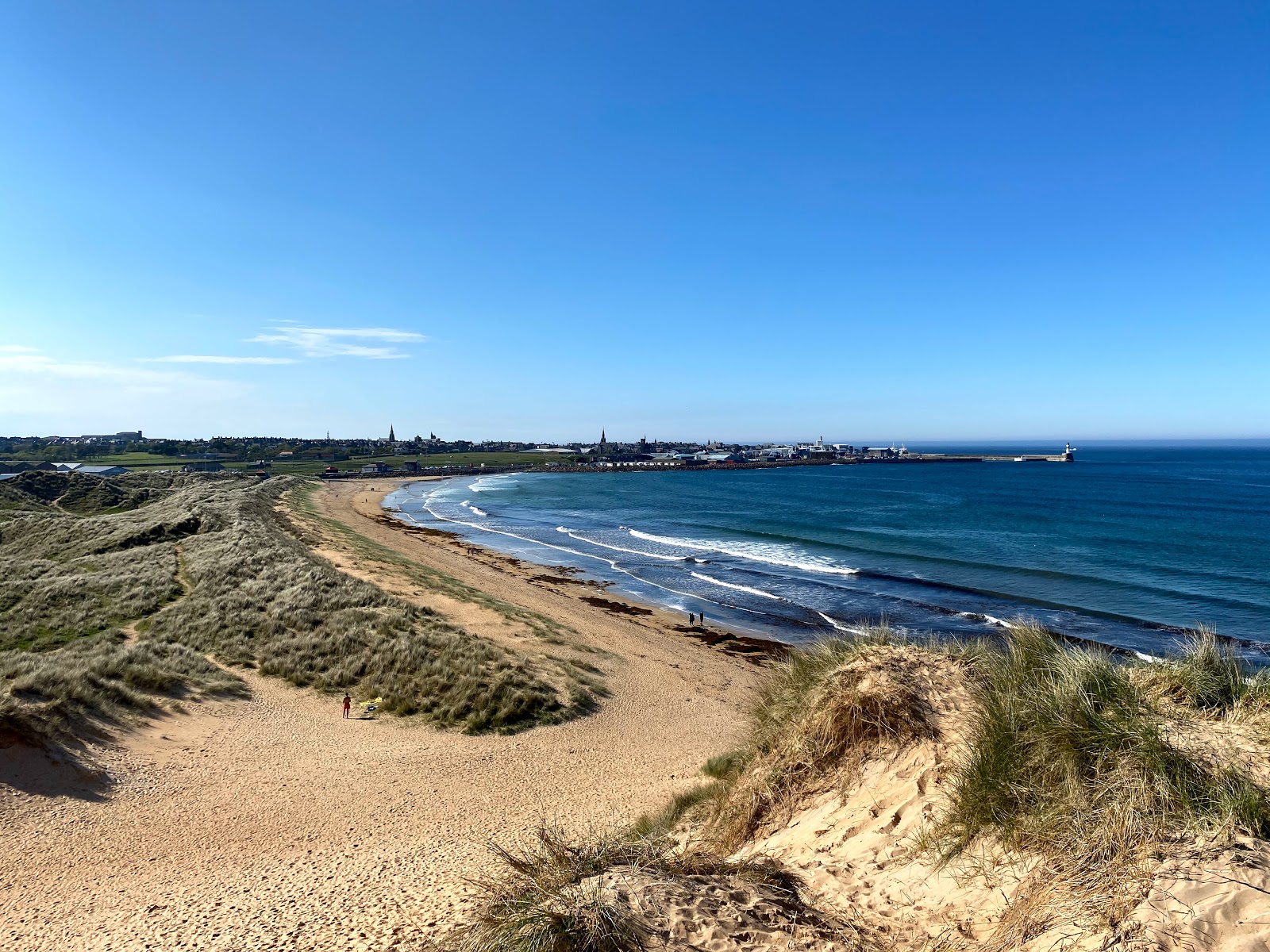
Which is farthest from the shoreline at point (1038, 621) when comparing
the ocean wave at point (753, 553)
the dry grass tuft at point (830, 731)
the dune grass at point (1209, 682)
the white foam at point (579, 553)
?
the dune grass at point (1209, 682)

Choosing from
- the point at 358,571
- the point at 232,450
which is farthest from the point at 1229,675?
the point at 232,450

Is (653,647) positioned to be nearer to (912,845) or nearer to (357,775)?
(357,775)

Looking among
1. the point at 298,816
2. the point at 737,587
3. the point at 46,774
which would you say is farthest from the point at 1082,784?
the point at 737,587

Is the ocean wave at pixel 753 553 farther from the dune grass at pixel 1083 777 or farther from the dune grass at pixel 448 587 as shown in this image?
the dune grass at pixel 1083 777

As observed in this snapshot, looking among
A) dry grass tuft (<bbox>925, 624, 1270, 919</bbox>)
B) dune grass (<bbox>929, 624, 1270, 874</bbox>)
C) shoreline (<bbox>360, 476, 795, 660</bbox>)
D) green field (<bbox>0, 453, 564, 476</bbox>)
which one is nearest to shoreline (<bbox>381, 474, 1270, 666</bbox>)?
shoreline (<bbox>360, 476, 795, 660</bbox>)

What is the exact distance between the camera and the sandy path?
7.23 m

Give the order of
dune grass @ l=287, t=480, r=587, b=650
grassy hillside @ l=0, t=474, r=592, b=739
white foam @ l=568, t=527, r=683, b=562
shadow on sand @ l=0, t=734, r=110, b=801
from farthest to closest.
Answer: white foam @ l=568, t=527, r=683, b=562, dune grass @ l=287, t=480, r=587, b=650, grassy hillside @ l=0, t=474, r=592, b=739, shadow on sand @ l=0, t=734, r=110, b=801

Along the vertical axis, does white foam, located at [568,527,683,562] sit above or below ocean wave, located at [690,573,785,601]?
above

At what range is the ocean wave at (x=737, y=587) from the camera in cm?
3214

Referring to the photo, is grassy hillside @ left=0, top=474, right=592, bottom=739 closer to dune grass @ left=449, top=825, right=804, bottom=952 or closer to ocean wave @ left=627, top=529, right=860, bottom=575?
dune grass @ left=449, top=825, right=804, bottom=952

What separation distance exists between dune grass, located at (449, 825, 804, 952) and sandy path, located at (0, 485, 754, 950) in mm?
2042

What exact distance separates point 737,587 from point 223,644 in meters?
23.7

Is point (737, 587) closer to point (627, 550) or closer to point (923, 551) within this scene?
point (627, 550)

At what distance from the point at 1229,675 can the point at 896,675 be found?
10.7 feet
